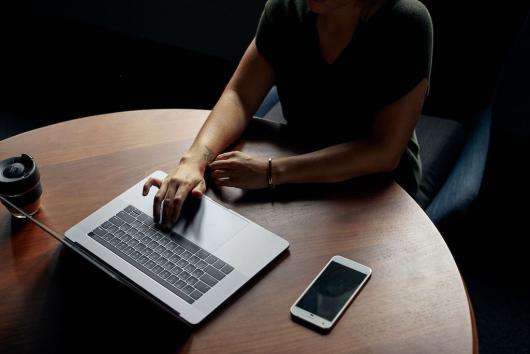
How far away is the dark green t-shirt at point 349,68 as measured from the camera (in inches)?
46.6

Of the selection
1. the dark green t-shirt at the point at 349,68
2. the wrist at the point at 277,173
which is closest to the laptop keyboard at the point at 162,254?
the wrist at the point at 277,173

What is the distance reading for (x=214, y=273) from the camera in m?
0.93

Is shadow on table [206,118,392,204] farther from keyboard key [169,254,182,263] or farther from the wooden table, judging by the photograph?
keyboard key [169,254,182,263]

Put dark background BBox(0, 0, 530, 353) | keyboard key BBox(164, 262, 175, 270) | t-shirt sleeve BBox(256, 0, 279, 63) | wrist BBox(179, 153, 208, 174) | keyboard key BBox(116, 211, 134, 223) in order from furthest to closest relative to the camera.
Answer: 1. dark background BBox(0, 0, 530, 353)
2. t-shirt sleeve BBox(256, 0, 279, 63)
3. wrist BBox(179, 153, 208, 174)
4. keyboard key BBox(116, 211, 134, 223)
5. keyboard key BBox(164, 262, 175, 270)

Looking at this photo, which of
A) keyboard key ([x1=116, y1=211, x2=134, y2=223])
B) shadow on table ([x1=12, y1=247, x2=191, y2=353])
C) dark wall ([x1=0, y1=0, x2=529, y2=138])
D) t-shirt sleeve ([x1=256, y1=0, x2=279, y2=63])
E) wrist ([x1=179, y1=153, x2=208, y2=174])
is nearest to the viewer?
shadow on table ([x1=12, y1=247, x2=191, y2=353])

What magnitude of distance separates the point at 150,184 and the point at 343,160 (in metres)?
0.41

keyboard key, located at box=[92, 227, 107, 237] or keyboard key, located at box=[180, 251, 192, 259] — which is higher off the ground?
keyboard key, located at box=[180, 251, 192, 259]

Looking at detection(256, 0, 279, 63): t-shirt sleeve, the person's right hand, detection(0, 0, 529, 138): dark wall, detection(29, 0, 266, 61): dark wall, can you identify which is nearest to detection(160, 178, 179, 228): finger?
the person's right hand

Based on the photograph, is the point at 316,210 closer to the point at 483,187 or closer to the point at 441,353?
the point at 441,353

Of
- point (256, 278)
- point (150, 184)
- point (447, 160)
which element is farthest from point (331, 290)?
point (447, 160)

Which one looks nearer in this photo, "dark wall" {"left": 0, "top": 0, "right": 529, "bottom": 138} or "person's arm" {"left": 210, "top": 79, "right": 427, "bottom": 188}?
"person's arm" {"left": 210, "top": 79, "right": 427, "bottom": 188}

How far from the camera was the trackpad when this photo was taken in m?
1.00

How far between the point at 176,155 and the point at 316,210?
14.2 inches

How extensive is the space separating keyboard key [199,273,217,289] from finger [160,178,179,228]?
151 millimetres
